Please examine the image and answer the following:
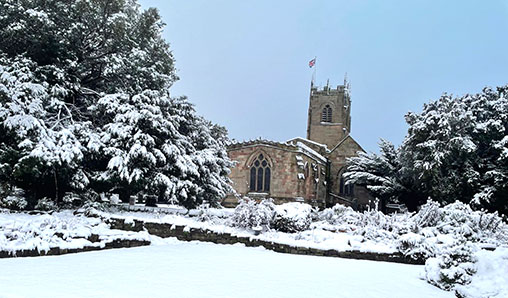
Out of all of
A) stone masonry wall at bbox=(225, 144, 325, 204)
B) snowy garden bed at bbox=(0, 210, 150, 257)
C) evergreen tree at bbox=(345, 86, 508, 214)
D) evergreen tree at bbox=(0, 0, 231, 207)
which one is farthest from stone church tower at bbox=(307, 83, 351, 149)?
snowy garden bed at bbox=(0, 210, 150, 257)

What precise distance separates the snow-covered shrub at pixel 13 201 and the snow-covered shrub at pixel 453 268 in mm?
10108

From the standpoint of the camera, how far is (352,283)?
5.50 metres

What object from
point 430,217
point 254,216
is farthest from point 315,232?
point 430,217

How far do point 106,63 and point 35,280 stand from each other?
8.91m

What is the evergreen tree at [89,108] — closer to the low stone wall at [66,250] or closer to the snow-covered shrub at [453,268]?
the low stone wall at [66,250]

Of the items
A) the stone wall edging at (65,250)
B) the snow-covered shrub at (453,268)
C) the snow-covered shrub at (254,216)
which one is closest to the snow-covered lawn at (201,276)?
the snow-covered shrub at (453,268)

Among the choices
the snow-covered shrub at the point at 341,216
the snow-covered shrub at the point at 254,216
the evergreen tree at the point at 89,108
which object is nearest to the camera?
the evergreen tree at the point at 89,108

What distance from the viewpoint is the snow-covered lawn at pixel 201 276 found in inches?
180

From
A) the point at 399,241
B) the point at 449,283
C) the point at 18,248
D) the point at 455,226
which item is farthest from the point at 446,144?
the point at 18,248

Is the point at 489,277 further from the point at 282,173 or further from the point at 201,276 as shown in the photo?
the point at 282,173

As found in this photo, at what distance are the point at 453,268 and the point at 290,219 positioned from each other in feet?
15.1

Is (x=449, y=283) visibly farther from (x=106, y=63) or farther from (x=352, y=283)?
(x=106, y=63)

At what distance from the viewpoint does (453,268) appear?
216 inches

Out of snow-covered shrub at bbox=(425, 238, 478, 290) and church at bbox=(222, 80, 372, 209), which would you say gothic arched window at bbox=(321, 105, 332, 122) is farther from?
snow-covered shrub at bbox=(425, 238, 478, 290)
